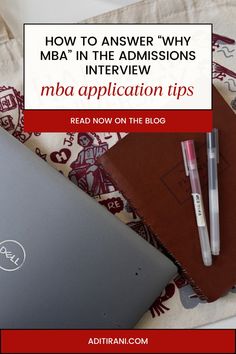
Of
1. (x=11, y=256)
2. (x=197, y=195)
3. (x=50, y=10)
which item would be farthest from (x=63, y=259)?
(x=50, y=10)

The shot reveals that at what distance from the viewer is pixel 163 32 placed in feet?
2.13

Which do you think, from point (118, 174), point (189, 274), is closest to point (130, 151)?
point (118, 174)

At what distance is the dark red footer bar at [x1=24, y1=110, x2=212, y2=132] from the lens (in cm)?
62

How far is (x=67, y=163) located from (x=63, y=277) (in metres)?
0.14

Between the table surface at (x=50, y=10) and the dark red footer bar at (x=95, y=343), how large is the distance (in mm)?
346

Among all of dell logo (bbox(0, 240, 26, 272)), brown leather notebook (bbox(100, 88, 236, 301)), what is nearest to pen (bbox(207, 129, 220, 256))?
brown leather notebook (bbox(100, 88, 236, 301))

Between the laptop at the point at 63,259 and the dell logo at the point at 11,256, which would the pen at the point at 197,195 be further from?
the dell logo at the point at 11,256

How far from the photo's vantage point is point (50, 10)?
0.65 meters

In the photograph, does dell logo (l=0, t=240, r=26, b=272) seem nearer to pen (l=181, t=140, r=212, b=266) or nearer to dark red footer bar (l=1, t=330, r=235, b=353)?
dark red footer bar (l=1, t=330, r=235, b=353)

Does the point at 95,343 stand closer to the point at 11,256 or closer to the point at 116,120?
the point at 11,256

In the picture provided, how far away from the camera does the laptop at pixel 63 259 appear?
53 centimetres

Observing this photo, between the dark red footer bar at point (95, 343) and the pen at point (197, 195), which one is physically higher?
the pen at point (197, 195)

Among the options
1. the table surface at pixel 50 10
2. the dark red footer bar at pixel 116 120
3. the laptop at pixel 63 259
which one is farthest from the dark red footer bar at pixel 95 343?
the table surface at pixel 50 10

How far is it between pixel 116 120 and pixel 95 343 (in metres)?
0.25
